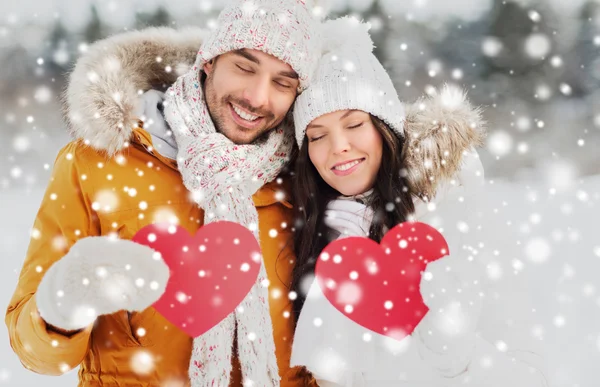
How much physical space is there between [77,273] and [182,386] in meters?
0.79

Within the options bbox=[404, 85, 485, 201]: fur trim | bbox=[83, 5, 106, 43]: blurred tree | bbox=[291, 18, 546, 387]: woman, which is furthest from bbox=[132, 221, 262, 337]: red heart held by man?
bbox=[83, 5, 106, 43]: blurred tree

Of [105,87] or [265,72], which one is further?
[265,72]

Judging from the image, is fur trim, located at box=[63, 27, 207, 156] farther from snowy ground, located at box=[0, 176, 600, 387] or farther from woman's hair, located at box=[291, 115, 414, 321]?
snowy ground, located at box=[0, 176, 600, 387]

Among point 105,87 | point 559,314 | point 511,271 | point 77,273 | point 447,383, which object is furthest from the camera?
point 559,314

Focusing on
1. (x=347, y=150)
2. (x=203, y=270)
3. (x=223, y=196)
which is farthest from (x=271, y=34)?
(x=203, y=270)

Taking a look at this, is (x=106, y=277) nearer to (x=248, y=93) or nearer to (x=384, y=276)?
(x=384, y=276)

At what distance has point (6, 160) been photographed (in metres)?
6.37

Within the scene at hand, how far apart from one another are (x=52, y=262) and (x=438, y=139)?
1.34m

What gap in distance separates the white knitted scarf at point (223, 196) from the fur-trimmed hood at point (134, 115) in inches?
6.7

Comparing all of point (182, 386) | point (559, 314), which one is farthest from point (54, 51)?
point (559, 314)

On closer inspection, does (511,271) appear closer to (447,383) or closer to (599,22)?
(447,383)

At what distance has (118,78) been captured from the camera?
1.82 meters

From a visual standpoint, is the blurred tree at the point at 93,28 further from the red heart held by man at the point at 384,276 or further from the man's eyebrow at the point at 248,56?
the red heart held by man at the point at 384,276

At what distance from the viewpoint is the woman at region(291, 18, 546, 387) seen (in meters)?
1.61
